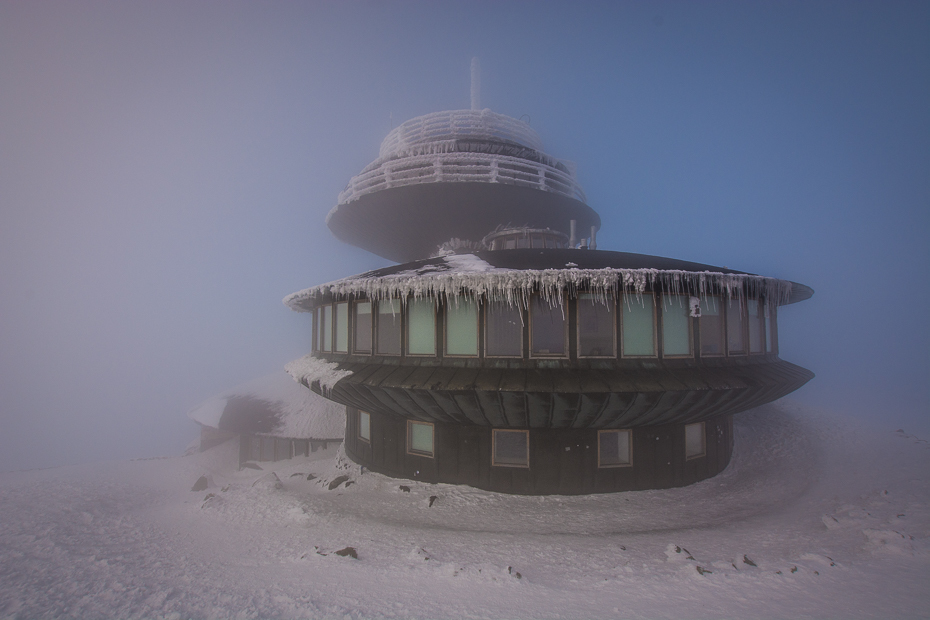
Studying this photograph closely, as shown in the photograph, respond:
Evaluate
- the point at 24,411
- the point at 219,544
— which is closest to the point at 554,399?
the point at 219,544

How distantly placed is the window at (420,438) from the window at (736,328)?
27.6 feet

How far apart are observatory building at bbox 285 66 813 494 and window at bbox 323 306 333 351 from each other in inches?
4.3

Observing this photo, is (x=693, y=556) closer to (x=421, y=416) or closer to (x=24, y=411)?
(x=421, y=416)

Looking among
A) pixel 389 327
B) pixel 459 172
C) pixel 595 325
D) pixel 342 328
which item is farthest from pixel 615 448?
pixel 459 172

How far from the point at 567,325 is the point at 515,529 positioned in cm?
480

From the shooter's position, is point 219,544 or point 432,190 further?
point 432,190

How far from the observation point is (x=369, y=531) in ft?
31.0

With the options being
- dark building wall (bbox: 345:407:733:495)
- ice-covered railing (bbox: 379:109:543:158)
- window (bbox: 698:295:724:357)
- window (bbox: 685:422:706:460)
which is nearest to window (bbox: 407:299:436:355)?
dark building wall (bbox: 345:407:733:495)

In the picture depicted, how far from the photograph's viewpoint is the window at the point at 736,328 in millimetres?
11273

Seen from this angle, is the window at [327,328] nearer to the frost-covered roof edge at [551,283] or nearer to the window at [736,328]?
the frost-covered roof edge at [551,283]

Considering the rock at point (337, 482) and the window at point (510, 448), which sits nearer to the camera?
the window at point (510, 448)

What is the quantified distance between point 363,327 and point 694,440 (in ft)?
33.1

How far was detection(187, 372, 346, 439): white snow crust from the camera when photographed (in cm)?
2077

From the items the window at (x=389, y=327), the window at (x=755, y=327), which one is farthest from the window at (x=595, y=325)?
the window at (x=389, y=327)
